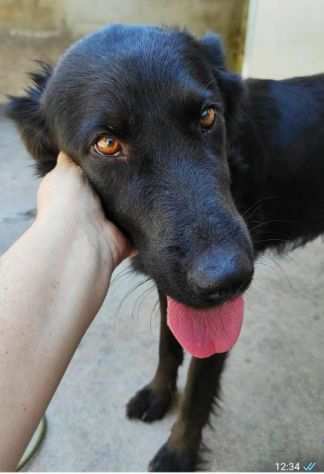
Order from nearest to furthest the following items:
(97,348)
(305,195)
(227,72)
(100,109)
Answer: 1. (100,109)
2. (227,72)
3. (305,195)
4. (97,348)

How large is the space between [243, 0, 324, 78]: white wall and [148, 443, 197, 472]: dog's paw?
11.0 feet

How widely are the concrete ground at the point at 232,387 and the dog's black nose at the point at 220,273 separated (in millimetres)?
786

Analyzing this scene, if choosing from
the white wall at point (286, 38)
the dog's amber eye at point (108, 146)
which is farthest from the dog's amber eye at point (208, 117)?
the white wall at point (286, 38)

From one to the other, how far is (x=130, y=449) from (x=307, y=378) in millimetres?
981

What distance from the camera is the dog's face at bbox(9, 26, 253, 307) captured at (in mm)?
1360

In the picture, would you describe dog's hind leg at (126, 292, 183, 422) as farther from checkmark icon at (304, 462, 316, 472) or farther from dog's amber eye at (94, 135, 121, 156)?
dog's amber eye at (94, 135, 121, 156)

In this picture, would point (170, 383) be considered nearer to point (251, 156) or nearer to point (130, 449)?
point (130, 449)

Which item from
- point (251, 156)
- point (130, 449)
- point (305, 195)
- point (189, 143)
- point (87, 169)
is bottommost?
point (130, 449)

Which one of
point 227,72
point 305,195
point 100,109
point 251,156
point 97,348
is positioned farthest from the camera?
point 97,348

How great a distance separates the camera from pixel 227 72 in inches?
77.4

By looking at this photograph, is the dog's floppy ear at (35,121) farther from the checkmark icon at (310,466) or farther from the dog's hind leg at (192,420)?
the checkmark icon at (310,466)

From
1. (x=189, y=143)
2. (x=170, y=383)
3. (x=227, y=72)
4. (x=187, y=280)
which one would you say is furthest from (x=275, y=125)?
(x=170, y=383)

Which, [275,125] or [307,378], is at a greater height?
[275,125]

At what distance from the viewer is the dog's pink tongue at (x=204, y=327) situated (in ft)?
5.51
